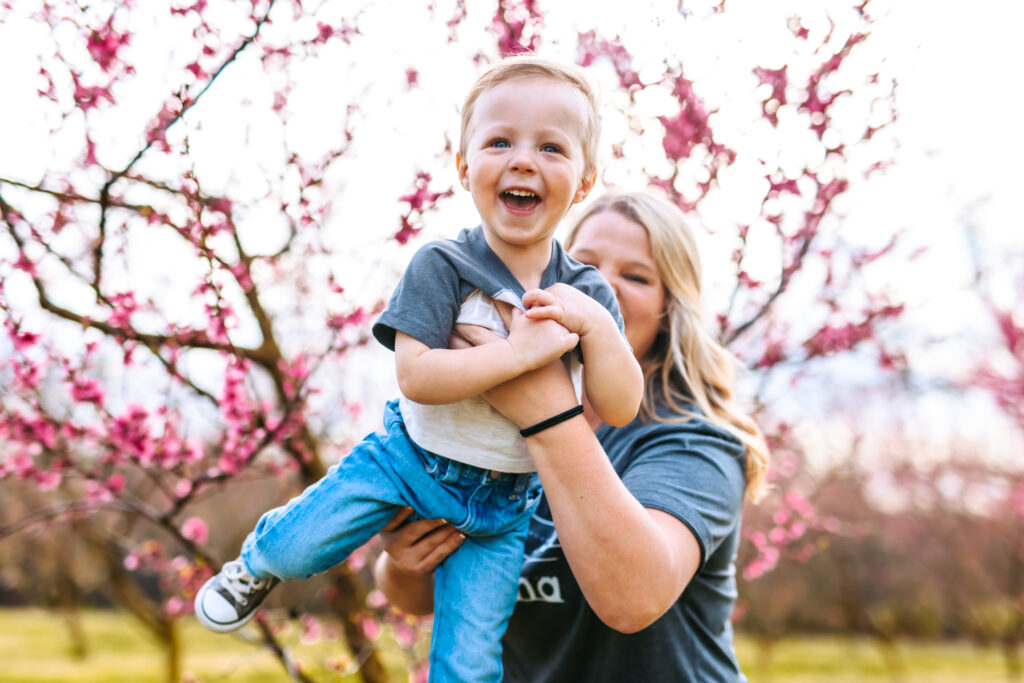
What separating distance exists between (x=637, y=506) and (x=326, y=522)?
0.63m

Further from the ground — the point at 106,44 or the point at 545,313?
the point at 106,44

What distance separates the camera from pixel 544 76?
1544 millimetres

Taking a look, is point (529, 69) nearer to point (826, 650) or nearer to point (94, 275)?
point (94, 275)

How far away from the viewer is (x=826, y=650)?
1470 cm

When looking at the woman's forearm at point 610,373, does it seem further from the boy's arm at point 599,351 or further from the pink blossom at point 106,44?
the pink blossom at point 106,44

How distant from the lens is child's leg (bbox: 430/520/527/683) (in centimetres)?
156

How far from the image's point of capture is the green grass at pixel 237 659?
10422 millimetres

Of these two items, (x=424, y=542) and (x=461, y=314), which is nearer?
(x=461, y=314)

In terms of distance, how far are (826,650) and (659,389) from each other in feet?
48.9

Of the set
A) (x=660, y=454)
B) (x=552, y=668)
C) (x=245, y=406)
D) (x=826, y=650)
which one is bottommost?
(x=826, y=650)

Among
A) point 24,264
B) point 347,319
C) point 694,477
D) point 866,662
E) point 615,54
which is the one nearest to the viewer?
point 694,477

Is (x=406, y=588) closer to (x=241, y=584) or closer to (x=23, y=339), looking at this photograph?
(x=241, y=584)

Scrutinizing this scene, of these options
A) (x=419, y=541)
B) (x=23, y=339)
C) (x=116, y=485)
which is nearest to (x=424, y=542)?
(x=419, y=541)

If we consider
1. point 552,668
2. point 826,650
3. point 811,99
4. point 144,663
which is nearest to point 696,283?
point 552,668
